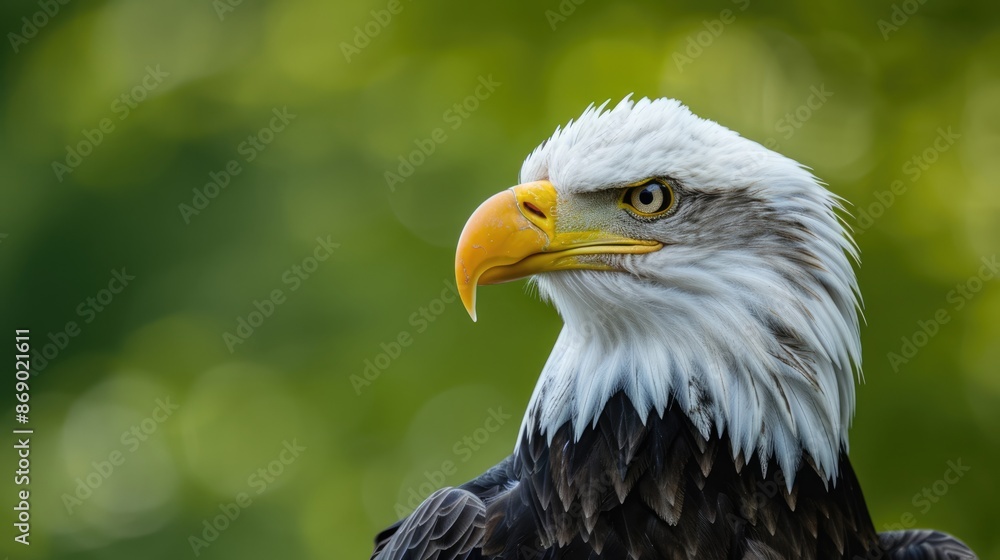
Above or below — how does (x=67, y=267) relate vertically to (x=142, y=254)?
below

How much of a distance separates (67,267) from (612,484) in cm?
608

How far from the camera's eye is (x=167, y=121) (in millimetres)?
7734

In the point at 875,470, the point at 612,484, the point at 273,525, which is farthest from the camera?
the point at 273,525

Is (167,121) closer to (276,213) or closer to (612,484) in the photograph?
(276,213)

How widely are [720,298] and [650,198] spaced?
0.43 meters

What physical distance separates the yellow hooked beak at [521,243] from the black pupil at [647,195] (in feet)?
0.47

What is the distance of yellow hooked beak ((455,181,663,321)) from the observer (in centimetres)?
321

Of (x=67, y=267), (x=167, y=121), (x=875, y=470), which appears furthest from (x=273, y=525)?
(x=875, y=470)

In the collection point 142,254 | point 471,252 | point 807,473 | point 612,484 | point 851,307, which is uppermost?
point 851,307

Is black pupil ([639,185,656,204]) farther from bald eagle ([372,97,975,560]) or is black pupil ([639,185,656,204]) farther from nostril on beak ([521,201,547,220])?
nostril on beak ([521,201,547,220])

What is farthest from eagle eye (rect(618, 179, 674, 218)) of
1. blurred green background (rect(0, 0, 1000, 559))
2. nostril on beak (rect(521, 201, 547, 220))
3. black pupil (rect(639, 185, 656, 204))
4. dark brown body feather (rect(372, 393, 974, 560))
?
blurred green background (rect(0, 0, 1000, 559))

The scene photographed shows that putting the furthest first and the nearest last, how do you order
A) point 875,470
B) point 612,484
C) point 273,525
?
point 273,525, point 875,470, point 612,484

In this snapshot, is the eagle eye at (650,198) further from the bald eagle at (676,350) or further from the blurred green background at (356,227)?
the blurred green background at (356,227)

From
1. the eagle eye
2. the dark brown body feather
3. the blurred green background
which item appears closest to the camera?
the dark brown body feather
